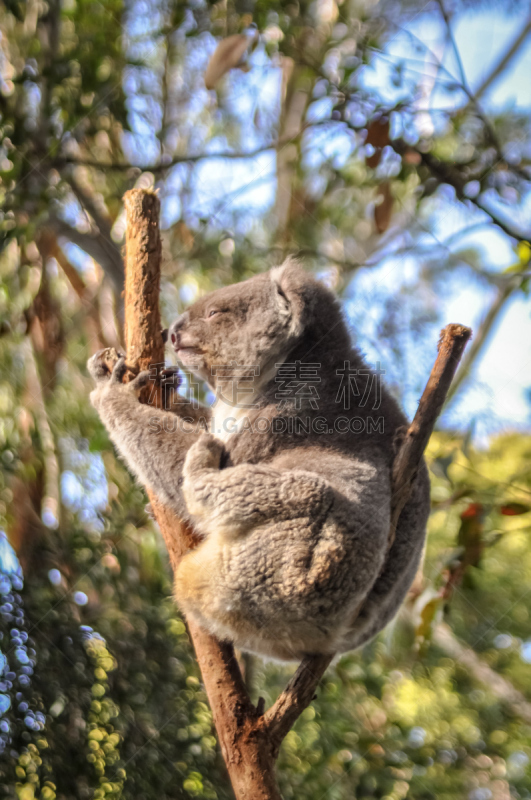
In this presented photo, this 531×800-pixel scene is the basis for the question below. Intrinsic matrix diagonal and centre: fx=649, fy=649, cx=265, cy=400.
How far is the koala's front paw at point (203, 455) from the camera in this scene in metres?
2.16

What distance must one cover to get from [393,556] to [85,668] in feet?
6.59

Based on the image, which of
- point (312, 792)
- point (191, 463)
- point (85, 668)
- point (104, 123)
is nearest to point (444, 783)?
point (312, 792)

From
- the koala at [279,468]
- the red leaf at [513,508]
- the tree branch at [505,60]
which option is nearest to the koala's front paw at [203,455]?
the koala at [279,468]

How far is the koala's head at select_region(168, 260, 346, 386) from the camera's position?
97.0 inches

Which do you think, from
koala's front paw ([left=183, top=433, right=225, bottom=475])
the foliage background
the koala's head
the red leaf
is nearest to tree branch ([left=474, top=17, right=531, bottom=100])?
the foliage background

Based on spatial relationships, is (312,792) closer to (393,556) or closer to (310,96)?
(393,556)

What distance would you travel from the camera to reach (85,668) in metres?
3.50

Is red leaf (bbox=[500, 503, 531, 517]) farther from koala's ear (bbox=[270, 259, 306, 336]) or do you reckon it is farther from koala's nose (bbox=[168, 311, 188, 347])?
koala's nose (bbox=[168, 311, 188, 347])

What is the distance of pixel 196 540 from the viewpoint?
2.33m

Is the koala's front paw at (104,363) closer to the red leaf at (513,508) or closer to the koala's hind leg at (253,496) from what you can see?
the koala's hind leg at (253,496)

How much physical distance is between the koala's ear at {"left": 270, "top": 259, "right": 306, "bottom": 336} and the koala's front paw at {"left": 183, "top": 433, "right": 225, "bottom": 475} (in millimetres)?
522

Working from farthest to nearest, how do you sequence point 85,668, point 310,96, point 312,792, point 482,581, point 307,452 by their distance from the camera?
point 482,581 < point 310,96 < point 312,792 < point 85,668 < point 307,452

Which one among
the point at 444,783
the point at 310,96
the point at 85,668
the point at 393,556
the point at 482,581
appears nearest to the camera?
the point at 393,556

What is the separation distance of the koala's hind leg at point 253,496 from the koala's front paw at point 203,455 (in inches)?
2.1
